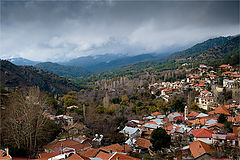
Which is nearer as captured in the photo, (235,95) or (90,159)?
(90,159)

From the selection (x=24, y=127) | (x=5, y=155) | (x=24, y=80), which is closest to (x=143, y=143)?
(x=24, y=127)

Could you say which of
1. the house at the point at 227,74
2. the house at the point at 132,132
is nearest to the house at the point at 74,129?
the house at the point at 132,132

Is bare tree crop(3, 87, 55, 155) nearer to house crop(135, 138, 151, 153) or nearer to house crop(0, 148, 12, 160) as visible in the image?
house crop(0, 148, 12, 160)

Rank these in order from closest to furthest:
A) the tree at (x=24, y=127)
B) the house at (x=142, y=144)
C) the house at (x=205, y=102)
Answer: the tree at (x=24, y=127)
the house at (x=142, y=144)
the house at (x=205, y=102)

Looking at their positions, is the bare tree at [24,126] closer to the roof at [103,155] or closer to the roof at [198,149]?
the roof at [103,155]

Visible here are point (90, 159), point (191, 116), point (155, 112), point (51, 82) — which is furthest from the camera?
point (51, 82)

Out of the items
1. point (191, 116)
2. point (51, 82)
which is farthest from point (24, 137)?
point (51, 82)

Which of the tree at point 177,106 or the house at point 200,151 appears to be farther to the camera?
the tree at point 177,106

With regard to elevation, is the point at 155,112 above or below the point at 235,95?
below

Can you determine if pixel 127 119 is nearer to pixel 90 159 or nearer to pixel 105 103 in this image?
pixel 105 103

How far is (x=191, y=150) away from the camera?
14688 mm

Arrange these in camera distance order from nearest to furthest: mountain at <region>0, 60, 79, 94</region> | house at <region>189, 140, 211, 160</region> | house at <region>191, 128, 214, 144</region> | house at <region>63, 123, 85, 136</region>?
house at <region>189, 140, 211, 160</region>, house at <region>191, 128, 214, 144</region>, house at <region>63, 123, 85, 136</region>, mountain at <region>0, 60, 79, 94</region>

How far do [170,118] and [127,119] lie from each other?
6.72 meters

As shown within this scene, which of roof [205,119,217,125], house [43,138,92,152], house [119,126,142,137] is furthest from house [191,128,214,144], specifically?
house [43,138,92,152]
